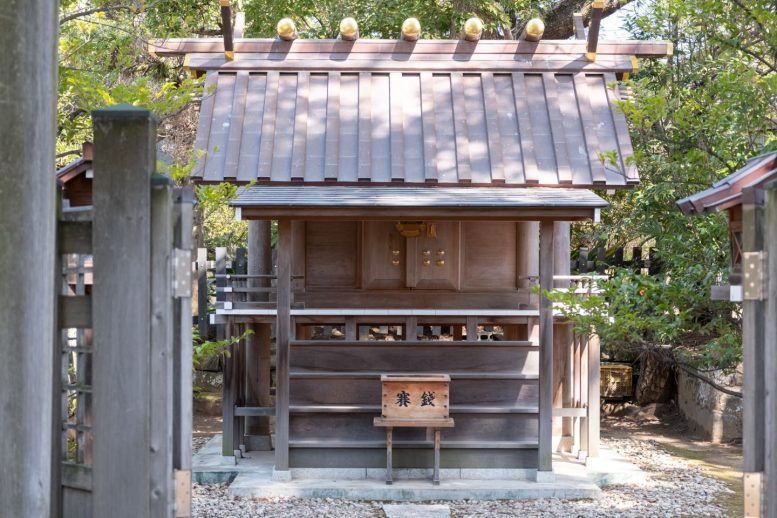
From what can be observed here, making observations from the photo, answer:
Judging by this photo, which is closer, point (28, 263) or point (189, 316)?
point (28, 263)

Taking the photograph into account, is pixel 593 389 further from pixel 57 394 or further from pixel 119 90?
pixel 57 394

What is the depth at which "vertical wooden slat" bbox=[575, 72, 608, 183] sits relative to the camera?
417 inches

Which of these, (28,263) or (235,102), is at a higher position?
(235,102)

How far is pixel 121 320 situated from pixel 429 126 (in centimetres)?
733

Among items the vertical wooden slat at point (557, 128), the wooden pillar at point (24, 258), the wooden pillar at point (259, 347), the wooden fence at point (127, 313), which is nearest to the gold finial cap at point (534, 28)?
the vertical wooden slat at point (557, 128)

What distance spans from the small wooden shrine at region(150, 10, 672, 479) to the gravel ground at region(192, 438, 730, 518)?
730mm

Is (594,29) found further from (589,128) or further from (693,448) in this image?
(693,448)

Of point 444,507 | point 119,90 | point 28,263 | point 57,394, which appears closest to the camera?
point 28,263

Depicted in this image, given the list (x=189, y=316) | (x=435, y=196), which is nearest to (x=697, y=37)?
(x=435, y=196)

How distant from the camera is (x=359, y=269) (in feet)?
36.2

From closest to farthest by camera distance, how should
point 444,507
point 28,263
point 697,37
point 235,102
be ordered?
point 28,263, point 444,507, point 697,37, point 235,102

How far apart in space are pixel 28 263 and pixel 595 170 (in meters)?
7.79

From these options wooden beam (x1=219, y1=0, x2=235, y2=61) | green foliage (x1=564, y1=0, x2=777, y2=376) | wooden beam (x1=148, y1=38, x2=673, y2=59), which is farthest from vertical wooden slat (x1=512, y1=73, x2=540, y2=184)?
wooden beam (x1=219, y1=0, x2=235, y2=61)

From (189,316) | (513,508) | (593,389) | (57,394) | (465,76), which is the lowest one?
(513,508)
